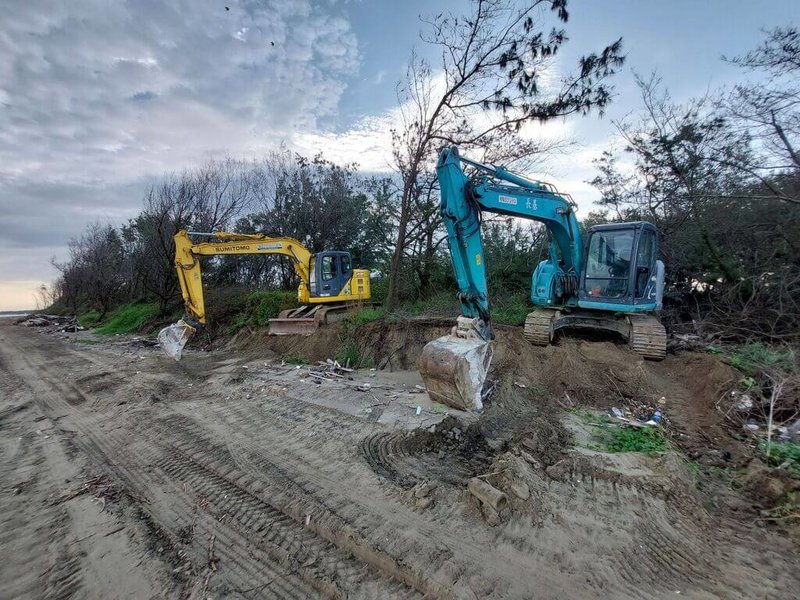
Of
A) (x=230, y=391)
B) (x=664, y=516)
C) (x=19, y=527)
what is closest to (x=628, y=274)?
(x=664, y=516)

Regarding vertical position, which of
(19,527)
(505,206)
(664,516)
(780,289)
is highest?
(505,206)

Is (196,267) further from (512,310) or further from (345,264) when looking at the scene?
(512,310)

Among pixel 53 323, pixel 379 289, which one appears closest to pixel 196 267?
pixel 379 289

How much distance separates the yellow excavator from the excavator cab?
22.3 feet

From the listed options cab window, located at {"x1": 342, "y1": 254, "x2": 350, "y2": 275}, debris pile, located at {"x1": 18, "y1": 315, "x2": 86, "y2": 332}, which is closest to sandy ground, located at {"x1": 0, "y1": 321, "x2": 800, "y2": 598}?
cab window, located at {"x1": 342, "y1": 254, "x2": 350, "y2": 275}

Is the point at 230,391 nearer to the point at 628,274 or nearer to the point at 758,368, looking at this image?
the point at 628,274

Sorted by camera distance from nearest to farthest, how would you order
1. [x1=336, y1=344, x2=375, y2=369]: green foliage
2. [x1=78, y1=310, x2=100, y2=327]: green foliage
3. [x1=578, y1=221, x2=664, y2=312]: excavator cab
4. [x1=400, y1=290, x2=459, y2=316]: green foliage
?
[x1=578, y1=221, x2=664, y2=312]: excavator cab
[x1=336, y1=344, x2=375, y2=369]: green foliage
[x1=400, y1=290, x2=459, y2=316]: green foliage
[x1=78, y1=310, x2=100, y2=327]: green foliage

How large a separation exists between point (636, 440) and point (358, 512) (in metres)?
3.41

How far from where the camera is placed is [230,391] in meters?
7.05

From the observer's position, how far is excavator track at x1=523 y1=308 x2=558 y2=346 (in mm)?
7562

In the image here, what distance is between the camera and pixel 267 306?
1341 centimetres

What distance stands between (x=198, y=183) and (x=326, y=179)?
5945 mm

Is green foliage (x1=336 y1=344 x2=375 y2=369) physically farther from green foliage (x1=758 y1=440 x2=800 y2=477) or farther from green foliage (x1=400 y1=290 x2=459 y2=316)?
green foliage (x1=758 y1=440 x2=800 y2=477)

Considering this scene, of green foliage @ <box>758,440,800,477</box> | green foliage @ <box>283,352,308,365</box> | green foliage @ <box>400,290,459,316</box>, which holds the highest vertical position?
green foliage @ <box>400,290,459,316</box>
